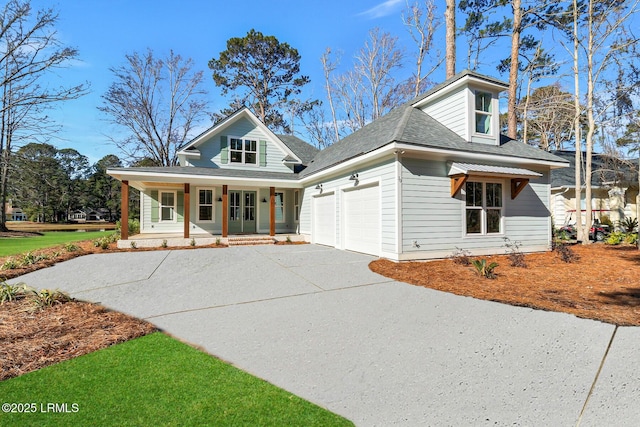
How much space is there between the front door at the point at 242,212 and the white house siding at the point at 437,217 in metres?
9.26

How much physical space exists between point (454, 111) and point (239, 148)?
10.2m

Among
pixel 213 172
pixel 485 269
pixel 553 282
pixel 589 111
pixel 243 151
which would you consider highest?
pixel 589 111

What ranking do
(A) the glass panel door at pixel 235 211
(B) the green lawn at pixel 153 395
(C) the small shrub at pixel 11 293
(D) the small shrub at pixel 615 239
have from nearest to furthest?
(B) the green lawn at pixel 153 395 → (C) the small shrub at pixel 11 293 → (D) the small shrub at pixel 615 239 → (A) the glass panel door at pixel 235 211

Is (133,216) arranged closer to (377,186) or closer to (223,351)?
(377,186)

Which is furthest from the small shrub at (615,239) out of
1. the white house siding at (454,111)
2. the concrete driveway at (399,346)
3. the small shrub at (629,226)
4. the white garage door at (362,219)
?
the concrete driveway at (399,346)

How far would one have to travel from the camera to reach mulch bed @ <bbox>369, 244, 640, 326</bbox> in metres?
4.54

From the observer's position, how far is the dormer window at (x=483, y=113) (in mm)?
9844

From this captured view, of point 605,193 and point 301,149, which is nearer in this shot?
point 605,193

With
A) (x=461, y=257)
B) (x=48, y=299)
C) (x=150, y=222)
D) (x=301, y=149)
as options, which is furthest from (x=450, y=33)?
(x=150, y=222)

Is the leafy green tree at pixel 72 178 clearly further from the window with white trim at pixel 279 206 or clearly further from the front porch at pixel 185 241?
the window with white trim at pixel 279 206

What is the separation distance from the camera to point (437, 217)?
8.46 metres

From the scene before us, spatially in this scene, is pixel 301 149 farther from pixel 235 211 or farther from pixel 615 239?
pixel 615 239

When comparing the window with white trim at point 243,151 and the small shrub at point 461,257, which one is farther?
the window with white trim at point 243,151

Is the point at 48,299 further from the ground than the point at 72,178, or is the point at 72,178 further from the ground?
the point at 72,178
